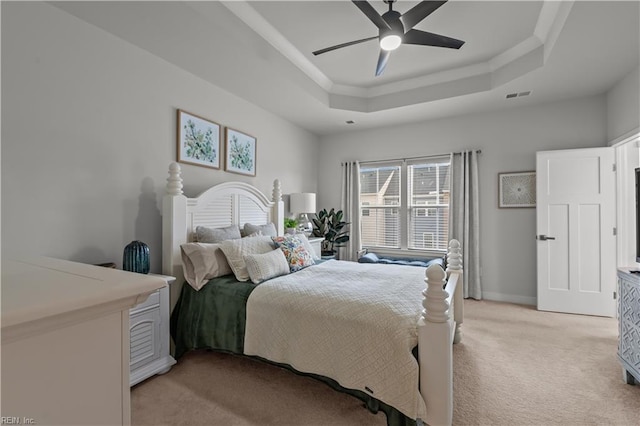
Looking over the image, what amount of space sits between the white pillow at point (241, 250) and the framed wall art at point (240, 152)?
3.80 ft

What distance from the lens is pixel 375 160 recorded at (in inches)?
195

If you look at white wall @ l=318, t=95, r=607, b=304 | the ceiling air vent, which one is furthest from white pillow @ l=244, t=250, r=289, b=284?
the ceiling air vent

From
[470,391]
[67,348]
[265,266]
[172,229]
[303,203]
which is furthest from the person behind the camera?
[303,203]

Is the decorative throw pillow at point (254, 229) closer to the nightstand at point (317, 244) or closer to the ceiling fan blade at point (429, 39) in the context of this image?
the nightstand at point (317, 244)

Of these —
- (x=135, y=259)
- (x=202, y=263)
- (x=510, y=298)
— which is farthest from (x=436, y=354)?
(x=510, y=298)

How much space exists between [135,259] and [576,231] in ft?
15.4

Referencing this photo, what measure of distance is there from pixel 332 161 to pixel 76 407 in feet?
16.4

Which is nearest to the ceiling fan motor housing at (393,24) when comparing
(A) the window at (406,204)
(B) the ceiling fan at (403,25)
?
(B) the ceiling fan at (403,25)

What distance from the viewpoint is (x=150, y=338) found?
221 centimetres

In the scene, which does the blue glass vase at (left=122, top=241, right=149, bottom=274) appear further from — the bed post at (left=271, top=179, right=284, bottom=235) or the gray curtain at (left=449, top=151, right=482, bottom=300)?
the gray curtain at (left=449, top=151, right=482, bottom=300)

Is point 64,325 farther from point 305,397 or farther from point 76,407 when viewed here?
point 305,397

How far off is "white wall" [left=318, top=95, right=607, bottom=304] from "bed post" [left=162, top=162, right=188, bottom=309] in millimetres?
3522

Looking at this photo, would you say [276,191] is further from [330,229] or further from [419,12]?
[419,12]

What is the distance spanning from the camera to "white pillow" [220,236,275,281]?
8.04 feet
